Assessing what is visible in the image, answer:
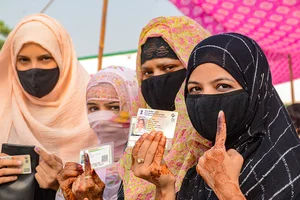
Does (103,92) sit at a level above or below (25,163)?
above

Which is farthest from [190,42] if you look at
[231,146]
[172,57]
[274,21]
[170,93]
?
[274,21]

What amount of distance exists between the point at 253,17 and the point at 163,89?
9.67ft

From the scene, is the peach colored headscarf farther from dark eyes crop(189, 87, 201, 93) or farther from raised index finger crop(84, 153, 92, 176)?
dark eyes crop(189, 87, 201, 93)

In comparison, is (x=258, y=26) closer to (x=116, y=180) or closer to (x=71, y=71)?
(x=71, y=71)

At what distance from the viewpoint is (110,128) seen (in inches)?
107

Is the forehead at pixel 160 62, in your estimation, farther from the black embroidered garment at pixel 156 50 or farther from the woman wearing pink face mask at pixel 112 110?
the woman wearing pink face mask at pixel 112 110

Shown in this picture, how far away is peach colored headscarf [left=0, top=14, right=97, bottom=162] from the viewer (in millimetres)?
3094

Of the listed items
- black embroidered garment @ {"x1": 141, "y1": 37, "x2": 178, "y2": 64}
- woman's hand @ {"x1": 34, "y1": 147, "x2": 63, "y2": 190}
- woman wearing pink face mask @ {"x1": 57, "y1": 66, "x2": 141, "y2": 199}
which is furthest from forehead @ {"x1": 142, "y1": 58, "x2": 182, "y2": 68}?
woman's hand @ {"x1": 34, "y1": 147, "x2": 63, "y2": 190}

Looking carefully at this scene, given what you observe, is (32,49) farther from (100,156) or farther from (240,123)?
(240,123)

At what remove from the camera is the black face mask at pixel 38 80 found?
2984 mm

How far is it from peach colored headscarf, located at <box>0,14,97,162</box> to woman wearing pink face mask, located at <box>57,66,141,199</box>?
0.97 feet

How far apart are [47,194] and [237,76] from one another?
1.38m

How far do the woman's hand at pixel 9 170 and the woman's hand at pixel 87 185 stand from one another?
0.57 m

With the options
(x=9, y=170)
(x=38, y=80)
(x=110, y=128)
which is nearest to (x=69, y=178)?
(x=9, y=170)
